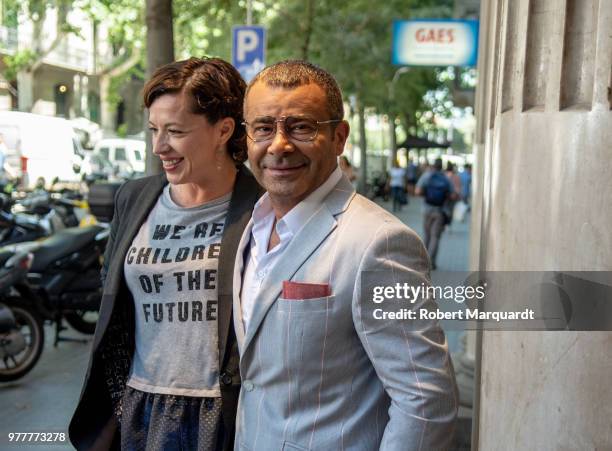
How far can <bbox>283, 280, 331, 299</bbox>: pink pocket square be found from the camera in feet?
6.80

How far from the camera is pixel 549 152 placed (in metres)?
2.82

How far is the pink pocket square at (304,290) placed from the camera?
2072 millimetres

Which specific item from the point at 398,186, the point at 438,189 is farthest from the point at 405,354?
the point at 398,186

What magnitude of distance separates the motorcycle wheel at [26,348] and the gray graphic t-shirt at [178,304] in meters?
4.61

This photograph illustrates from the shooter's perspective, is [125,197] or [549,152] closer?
[549,152]

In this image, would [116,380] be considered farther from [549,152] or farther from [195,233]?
[549,152]

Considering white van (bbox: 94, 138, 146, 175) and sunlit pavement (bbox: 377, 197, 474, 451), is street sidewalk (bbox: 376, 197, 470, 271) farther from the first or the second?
white van (bbox: 94, 138, 146, 175)

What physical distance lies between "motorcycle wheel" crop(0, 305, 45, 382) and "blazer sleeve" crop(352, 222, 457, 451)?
558 centimetres

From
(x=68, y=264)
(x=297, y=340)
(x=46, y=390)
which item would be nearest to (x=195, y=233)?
(x=297, y=340)

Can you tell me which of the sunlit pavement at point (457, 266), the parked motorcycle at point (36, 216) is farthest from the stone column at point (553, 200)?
the parked motorcycle at point (36, 216)

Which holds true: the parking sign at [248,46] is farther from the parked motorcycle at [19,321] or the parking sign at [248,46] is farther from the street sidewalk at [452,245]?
the parked motorcycle at [19,321]

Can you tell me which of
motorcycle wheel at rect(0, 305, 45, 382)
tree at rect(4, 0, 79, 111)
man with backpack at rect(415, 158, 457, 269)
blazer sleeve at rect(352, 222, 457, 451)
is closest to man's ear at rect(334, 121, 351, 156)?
blazer sleeve at rect(352, 222, 457, 451)

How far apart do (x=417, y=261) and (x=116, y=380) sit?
124cm

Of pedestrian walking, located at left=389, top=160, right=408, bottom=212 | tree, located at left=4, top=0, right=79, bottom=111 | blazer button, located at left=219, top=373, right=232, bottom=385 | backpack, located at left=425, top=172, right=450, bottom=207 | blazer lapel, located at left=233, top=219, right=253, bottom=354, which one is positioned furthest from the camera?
pedestrian walking, located at left=389, top=160, right=408, bottom=212
